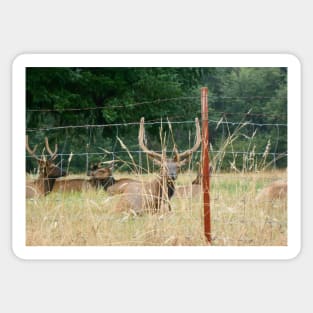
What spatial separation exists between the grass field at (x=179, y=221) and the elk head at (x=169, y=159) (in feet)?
0.58

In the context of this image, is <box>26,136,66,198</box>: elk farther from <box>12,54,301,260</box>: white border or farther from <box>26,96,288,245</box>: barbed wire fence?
<box>12,54,301,260</box>: white border

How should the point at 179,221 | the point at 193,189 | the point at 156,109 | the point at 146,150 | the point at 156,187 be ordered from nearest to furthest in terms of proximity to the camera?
the point at 179,221 → the point at 193,189 → the point at 156,187 → the point at 146,150 → the point at 156,109

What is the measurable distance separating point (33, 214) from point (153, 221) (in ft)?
3.10

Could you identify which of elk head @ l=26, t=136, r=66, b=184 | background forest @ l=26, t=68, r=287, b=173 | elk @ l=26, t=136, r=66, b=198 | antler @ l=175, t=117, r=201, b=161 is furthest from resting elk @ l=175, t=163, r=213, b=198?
elk head @ l=26, t=136, r=66, b=184

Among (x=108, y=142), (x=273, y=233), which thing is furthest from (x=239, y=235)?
(x=108, y=142)

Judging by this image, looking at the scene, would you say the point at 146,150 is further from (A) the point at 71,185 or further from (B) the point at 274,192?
Result: (B) the point at 274,192

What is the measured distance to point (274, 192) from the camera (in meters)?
6.27

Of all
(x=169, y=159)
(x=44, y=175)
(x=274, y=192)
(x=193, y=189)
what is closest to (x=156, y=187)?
(x=169, y=159)

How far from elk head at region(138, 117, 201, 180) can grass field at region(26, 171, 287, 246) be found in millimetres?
177

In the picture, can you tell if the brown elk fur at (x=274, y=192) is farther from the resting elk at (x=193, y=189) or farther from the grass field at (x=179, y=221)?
the resting elk at (x=193, y=189)

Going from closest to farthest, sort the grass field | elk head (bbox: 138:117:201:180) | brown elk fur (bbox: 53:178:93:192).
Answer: the grass field
elk head (bbox: 138:117:201:180)
brown elk fur (bbox: 53:178:93:192)

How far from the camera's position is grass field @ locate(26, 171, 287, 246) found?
611 cm
